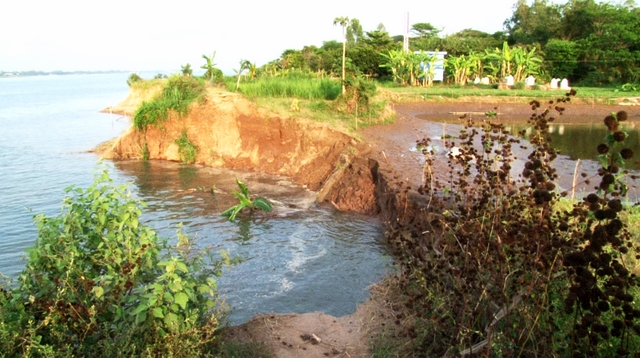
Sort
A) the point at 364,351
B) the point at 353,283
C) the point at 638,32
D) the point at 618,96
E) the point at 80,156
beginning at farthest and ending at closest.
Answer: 1. the point at 638,32
2. the point at 618,96
3. the point at 80,156
4. the point at 353,283
5. the point at 364,351

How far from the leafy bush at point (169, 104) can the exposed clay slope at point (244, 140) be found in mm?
231

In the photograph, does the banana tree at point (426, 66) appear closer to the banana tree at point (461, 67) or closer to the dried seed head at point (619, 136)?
the banana tree at point (461, 67)

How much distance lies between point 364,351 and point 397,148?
34.1 ft

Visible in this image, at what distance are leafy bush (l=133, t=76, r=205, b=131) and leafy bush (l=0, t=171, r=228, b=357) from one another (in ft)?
47.0

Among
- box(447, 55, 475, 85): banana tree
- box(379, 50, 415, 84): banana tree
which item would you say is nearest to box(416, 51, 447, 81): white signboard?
box(447, 55, 475, 85): banana tree

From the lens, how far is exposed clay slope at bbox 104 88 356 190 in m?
15.8

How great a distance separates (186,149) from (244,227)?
7974 millimetres

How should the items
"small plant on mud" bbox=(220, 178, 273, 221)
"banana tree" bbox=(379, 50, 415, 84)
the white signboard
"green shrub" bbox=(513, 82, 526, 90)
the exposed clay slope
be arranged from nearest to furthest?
1. "small plant on mud" bbox=(220, 178, 273, 221)
2. the exposed clay slope
3. "green shrub" bbox=(513, 82, 526, 90)
4. "banana tree" bbox=(379, 50, 415, 84)
5. the white signboard

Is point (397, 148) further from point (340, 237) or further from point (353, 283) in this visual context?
point (353, 283)

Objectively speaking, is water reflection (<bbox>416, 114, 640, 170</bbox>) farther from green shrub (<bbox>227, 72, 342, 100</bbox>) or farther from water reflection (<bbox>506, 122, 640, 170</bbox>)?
green shrub (<bbox>227, 72, 342, 100</bbox>)

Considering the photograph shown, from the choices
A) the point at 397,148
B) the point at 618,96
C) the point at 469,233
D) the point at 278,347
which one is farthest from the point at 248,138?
the point at 618,96

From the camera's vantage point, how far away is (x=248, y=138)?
17.9 meters

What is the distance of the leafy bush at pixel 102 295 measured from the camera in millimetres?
4199

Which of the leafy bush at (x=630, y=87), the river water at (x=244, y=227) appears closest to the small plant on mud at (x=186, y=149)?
the river water at (x=244, y=227)
